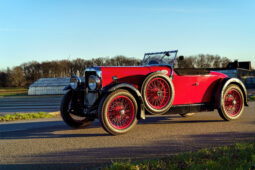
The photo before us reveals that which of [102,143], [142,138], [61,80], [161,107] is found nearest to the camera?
[102,143]

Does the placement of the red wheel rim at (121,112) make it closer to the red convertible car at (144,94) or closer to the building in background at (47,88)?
the red convertible car at (144,94)

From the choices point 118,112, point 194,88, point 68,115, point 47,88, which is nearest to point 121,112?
point 118,112

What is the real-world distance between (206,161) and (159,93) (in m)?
2.76

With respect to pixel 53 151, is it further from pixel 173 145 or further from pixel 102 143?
pixel 173 145

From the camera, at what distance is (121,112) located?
540 centimetres

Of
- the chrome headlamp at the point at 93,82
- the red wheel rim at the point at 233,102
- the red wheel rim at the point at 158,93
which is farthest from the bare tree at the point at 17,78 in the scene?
the red wheel rim at the point at 158,93

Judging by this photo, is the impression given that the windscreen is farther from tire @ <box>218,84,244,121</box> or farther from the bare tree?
the bare tree

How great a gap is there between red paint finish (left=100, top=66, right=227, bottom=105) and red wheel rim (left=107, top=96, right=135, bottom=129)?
419 millimetres

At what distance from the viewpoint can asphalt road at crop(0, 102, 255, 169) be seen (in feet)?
Result: 12.4

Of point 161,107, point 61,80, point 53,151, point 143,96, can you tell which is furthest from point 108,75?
point 61,80

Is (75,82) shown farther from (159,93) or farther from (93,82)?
(159,93)

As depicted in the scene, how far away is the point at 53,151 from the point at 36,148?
412 millimetres

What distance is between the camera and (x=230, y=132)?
17.9 ft

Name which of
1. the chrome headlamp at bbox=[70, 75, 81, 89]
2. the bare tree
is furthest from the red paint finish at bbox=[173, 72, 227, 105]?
the bare tree
